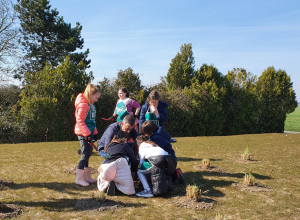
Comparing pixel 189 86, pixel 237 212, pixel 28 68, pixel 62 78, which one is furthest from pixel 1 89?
pixel 237 212

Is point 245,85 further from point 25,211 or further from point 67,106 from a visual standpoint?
point 25,211

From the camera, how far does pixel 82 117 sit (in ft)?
16.2

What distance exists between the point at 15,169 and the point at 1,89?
13.5 metres

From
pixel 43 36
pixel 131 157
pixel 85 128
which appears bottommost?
pixel 131 157

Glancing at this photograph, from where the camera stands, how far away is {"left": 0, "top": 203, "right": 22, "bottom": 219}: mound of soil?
12.0ft

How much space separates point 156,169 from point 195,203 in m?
0.84

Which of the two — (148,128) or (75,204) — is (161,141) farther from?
(75,204)

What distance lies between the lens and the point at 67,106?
13430 millimetres

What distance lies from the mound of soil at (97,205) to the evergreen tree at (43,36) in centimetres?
2319

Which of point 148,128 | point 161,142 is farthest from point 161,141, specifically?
point 148,128

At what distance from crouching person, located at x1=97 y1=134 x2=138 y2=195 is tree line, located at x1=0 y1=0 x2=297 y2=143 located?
30.1ft

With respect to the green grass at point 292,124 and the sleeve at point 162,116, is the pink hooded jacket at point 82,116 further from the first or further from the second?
the green grass at point 292,124

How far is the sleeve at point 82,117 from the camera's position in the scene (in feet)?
15.9

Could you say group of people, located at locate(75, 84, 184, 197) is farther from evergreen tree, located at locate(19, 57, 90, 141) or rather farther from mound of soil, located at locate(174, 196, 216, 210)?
evergreen tree, located at locate(19, 57, 90, 141)
